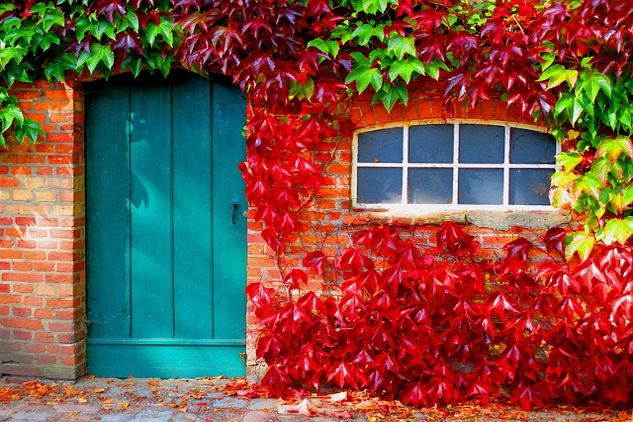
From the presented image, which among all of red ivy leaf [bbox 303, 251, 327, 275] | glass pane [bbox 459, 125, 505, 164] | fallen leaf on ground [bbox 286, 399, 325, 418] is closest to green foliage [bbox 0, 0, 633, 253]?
glass pane [bbox 459, 125, 505, 164]

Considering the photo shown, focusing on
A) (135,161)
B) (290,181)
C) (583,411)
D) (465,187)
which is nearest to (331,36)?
(290,181)

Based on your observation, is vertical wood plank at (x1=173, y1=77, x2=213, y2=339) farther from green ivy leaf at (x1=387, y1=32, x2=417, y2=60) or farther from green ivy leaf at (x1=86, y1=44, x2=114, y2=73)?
green ivy leaf at (x1=387, y1=32, x2=417, y2=60)

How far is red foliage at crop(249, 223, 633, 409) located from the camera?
3.86 m

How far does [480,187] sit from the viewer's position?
4.18 meters

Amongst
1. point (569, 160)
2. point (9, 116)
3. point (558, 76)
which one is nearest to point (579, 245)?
point (569, 160)

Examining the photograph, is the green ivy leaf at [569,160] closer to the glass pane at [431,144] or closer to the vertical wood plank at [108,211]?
the glass pane at [431,144]

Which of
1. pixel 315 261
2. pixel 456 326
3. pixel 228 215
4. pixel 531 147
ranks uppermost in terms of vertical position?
pixel 531 147

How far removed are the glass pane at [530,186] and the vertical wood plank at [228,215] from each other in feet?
5.83

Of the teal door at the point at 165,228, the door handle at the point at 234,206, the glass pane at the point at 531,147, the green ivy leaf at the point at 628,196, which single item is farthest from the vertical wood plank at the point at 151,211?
the green ivy leaf at the point at 628,196

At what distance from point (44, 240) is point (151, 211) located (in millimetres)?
714

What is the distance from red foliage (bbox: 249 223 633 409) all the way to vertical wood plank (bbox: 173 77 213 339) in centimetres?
53

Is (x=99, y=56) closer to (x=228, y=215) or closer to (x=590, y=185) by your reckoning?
(x=228, y=215)

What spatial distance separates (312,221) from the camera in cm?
414

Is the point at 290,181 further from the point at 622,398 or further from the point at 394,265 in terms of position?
the point at 622,398
